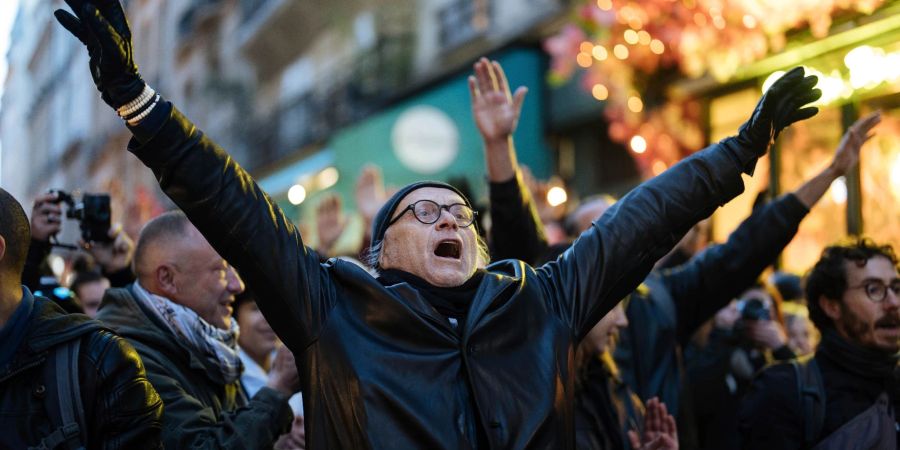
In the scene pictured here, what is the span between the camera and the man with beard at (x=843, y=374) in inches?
152

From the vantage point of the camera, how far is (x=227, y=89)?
26.7m

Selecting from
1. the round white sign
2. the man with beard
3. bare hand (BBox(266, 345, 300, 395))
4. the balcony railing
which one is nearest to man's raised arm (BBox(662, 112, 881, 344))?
the man with beard

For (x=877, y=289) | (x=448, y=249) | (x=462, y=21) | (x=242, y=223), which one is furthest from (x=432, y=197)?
(x=462, y=21)

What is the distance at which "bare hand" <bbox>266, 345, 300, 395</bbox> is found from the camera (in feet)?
12.5

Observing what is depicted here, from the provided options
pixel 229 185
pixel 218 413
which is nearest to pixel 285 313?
pixel 229 185

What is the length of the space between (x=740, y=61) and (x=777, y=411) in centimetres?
494

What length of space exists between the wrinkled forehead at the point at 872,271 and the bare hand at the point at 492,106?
4.94ft

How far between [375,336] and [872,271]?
2208mm

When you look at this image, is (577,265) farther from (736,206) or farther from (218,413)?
(736,206)

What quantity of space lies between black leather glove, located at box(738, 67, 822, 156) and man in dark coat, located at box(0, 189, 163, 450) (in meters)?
1.85

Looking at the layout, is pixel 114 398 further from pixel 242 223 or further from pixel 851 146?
pixel 851 146

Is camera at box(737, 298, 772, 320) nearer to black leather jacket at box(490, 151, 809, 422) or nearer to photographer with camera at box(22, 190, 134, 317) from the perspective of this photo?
black leather jacket at box(490, 151, 809, 422)

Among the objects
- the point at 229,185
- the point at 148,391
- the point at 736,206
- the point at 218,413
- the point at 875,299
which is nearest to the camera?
the point at 229,185

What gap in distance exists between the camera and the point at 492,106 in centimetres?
482
